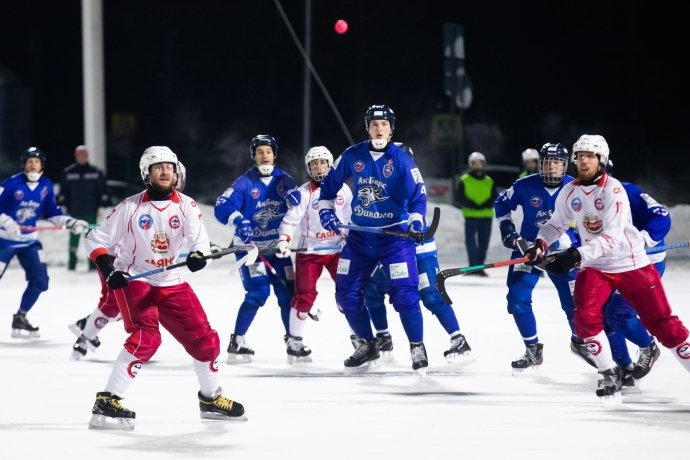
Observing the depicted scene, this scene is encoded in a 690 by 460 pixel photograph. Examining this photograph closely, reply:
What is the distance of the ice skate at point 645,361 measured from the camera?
7.29m

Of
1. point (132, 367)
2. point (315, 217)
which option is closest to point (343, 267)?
point (315, 217)

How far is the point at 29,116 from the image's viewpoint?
18.7m

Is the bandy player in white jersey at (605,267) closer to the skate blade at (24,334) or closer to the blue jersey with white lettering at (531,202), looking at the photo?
the blue jersey with white lettering at (531,202)

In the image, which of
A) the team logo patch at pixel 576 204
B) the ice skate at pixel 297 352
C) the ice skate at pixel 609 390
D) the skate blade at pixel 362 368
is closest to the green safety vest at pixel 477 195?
the ice skate at pixel 297 352

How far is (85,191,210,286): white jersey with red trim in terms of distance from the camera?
20.6 feet

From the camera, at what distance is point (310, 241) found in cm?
873

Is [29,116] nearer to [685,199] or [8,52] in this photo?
[8,52]

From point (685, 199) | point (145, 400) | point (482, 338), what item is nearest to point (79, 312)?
point (482, 338)

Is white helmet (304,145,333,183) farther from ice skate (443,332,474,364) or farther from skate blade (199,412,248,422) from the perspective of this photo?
skate blade (199,412,248,422)

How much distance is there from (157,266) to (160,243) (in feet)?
0.38

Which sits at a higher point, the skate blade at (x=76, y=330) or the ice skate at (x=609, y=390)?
the skate blade at (x=76, y=330)

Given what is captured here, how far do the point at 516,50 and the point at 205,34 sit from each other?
14.9 ft

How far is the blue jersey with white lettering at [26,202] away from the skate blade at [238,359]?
2.24 m

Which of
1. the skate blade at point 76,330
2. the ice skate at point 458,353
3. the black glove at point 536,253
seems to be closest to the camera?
the black glove at point 536,253
